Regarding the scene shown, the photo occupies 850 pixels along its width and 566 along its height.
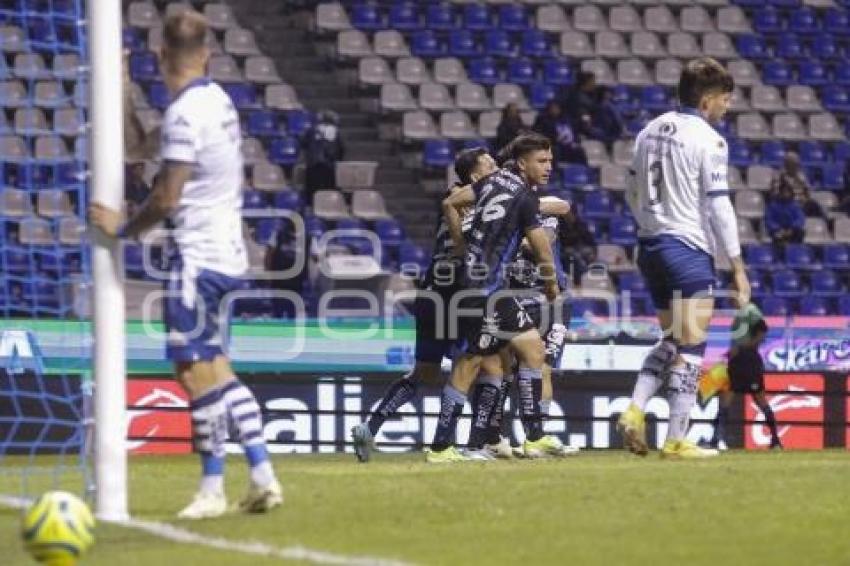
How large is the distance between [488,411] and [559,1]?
16611mm

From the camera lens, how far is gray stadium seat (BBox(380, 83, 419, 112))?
27.9 meters

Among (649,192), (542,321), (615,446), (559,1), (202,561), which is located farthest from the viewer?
(559,1)

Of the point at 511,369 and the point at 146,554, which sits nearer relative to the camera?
the point at 146,554

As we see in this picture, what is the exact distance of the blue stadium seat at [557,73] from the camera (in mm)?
28922

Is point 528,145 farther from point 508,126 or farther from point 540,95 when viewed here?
point 540,95

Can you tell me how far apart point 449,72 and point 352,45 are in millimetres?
1388

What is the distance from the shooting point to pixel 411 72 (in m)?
28.4

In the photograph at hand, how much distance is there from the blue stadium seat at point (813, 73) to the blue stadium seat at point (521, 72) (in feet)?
14.2

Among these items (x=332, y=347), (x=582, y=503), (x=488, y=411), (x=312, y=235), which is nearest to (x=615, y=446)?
(x=332, y=347)

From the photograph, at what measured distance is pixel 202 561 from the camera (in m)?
8.25

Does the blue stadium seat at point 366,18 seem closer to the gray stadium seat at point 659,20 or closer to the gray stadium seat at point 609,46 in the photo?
the gray stadium seat at point 609,46

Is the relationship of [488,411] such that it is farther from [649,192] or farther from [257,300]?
[257,300]

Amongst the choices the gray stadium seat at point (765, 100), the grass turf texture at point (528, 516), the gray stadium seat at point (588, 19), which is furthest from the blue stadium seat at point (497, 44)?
the grass turf texture at point (528, 516)

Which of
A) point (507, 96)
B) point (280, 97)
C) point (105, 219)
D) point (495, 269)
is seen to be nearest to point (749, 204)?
point (507, 96)
